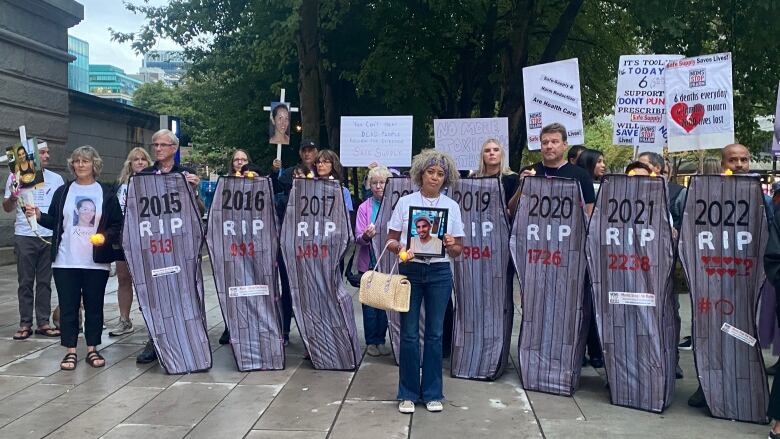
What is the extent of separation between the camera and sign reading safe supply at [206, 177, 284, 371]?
6500mm

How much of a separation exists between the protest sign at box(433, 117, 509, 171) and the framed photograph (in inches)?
184

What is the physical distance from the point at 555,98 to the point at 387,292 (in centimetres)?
349

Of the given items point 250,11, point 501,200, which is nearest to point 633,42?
point 250,11

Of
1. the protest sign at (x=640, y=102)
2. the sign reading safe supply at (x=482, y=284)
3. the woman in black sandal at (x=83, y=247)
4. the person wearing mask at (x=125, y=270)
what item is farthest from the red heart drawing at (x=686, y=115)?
the woman in black sandal at (x=83, y=247)

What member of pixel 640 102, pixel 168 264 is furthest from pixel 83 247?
pixel 640 102

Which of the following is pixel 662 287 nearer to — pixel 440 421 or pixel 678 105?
pixel 440 421

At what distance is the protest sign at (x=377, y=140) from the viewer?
10.0 m

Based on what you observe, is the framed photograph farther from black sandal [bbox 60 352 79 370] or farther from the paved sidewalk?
black sandal [bbox 60 352 79 370]

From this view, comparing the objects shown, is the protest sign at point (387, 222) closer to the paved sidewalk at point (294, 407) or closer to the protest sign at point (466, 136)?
the paved sidewalk at point (294, 407)

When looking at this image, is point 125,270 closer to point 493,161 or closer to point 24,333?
point 24,333

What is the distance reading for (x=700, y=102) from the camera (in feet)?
24.9

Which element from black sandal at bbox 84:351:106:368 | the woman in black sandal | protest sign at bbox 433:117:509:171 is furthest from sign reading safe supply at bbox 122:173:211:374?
protest sign at bbox 433:117:509:171

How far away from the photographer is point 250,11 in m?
19.2

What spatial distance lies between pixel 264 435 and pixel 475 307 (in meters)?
2.09
